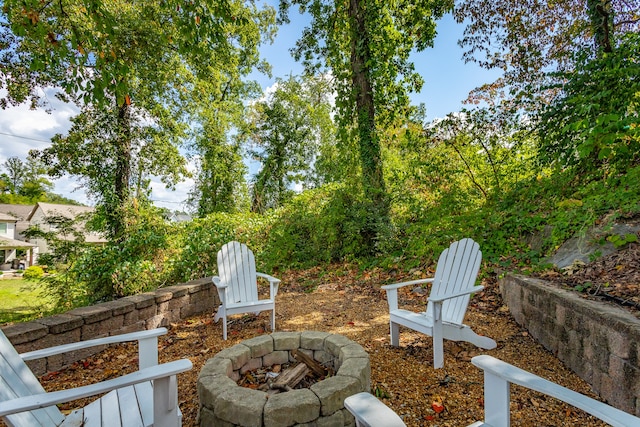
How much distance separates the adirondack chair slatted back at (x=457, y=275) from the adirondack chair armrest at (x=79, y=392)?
1.93 m

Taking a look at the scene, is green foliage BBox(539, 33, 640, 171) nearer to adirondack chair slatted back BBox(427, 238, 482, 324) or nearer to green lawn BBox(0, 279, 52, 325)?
adirondack chair slatted back BBox(427, 238, 482, 324)

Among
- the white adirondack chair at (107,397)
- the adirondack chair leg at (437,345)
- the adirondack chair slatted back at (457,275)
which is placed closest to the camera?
the white adirondack chair at (107,397)

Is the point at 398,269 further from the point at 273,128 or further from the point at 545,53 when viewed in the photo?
the point at 273,128

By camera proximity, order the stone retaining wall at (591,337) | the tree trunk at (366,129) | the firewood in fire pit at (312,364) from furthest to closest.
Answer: the tree trunk at (366,129) → the firewood in fire pit at (312,364) → the stone retaining wall at (591,337)

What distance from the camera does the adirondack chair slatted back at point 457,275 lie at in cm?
265

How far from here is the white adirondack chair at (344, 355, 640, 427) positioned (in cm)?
84

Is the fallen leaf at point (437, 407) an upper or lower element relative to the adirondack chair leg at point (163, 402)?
lower

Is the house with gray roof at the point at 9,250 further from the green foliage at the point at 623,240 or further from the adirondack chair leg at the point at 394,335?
the green foliage at the point at 623,240

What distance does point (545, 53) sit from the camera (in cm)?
639

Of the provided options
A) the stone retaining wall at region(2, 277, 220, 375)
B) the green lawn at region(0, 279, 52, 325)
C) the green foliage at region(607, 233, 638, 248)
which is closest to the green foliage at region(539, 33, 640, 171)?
the green foliage at region(607, 233, 638, 248)

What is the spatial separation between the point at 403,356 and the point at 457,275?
0.88 metres

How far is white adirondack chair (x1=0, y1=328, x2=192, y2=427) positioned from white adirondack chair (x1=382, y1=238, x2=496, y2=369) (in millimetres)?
1776

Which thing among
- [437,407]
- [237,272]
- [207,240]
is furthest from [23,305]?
[437,407]

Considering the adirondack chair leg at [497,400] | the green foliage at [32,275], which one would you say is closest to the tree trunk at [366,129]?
the adirondack chair leg at [497,400]
